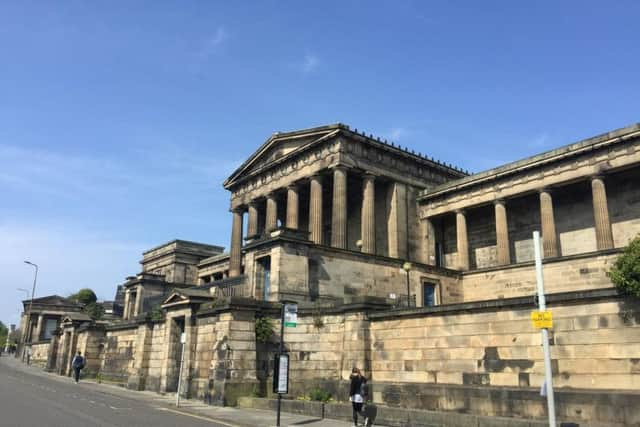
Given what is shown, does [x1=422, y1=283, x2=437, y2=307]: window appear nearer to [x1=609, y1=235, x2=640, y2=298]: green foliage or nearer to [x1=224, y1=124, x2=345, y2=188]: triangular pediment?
[x1=224, y1=124, x2=345, y2=188]: triangular pediment

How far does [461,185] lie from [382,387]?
80.9 ft

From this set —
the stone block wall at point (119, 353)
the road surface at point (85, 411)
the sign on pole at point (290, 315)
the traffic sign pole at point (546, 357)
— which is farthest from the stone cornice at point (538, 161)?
the road surface at point (85, 411)

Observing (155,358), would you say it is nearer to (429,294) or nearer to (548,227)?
(429,294)

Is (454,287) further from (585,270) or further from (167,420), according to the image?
(167,420)

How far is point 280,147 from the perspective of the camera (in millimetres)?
43719

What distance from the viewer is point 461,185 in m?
39.4

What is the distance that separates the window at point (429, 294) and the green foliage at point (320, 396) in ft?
50.3

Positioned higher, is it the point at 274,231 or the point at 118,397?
the point at 274,231

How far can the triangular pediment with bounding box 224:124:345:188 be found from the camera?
128 feet

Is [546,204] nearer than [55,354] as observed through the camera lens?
Yes

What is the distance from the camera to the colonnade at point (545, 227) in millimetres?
31312

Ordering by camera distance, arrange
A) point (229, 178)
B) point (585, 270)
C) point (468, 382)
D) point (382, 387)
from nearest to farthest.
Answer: point (468, 382), point (382, 387), point (585, 270), point (229, 178)

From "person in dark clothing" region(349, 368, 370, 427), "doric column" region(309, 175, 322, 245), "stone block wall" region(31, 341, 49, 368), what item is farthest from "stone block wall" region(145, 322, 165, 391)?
"stone block wall" region(31, 341, 49, 368)

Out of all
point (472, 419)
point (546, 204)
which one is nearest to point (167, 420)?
point (472, 419)
